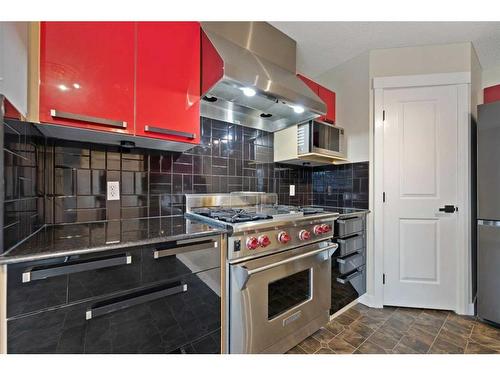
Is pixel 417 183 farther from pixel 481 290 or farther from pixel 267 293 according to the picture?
pixel 267 293

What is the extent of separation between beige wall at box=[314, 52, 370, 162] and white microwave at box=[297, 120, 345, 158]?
0.17m

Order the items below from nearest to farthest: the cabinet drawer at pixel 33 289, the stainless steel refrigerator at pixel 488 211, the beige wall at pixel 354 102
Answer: the cabinet drawer at pixel 33 289, the stainless steel refrigerator at pixel 488 211, the beige wall at pixel 354 102

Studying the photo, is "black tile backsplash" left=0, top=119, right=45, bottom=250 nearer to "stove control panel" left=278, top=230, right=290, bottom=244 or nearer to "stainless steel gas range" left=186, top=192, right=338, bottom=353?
"stainless steel gas range" left=186, top=192, right=338, bottom=353

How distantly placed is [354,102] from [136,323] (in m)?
2.61

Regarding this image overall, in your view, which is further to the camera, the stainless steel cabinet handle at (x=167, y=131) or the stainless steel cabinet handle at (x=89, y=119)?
the stainless steel cabinet handle at (x=167, y=131)

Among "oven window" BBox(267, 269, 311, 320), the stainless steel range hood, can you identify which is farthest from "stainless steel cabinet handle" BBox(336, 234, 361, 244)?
the stainless steel range hood

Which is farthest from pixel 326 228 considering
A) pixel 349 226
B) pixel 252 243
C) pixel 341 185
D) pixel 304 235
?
pixel 341 185

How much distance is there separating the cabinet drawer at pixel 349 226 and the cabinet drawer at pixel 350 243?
44 millimetres

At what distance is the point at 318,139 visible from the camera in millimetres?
2074

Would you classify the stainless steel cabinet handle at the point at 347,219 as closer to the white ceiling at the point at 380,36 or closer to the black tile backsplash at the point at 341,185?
the black tile backsplash at the point at 341,185

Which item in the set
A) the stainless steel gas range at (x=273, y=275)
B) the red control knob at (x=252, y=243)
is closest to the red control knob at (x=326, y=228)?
the stainless steel gas range at (x=273, y=275)

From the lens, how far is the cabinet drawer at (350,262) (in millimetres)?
1839
